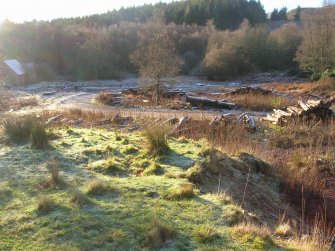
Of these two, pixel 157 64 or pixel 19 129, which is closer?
pixel 19 129

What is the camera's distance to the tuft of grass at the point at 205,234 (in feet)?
14.3

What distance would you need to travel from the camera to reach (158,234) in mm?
4336

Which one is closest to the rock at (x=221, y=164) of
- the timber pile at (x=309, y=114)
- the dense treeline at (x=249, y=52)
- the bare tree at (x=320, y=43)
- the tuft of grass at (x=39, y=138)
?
the tuft of grass at (x=39, y=138)

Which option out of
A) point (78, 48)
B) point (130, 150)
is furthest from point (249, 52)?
point (130, 150)

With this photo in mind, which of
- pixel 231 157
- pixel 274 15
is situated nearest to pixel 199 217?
pixel 231 157

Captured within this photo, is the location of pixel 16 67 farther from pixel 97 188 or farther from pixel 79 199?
pixel 79 199

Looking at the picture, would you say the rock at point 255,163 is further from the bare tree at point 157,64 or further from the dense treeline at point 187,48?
the dense treeline at point 187,48

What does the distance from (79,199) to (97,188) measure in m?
0.40

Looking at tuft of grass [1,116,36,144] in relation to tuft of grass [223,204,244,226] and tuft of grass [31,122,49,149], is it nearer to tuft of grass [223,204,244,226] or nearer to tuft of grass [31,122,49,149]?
tuft of grass [31,122,49,149]

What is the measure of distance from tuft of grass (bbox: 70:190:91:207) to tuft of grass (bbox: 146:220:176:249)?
1078 mm

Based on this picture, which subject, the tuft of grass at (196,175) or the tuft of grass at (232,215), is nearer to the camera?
the tuft of grass at (232,215)

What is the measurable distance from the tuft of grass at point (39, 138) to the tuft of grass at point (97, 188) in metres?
2.30

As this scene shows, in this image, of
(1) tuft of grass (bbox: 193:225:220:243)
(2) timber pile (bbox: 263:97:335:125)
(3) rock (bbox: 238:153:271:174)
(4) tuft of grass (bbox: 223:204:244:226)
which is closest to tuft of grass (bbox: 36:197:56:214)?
(1) tuft of grass (bbox: 193:225:220:243)

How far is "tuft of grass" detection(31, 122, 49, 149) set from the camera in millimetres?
7531
